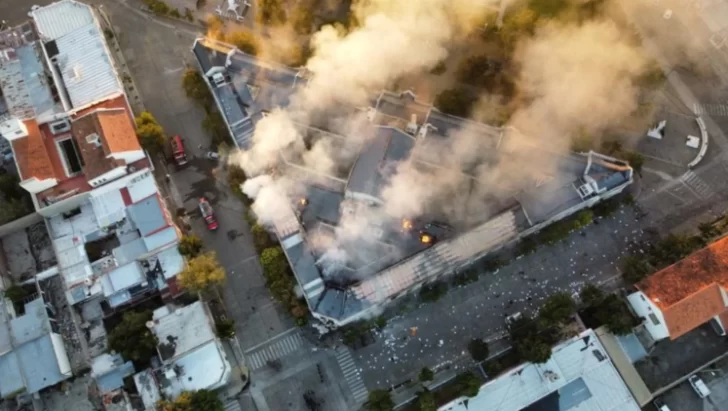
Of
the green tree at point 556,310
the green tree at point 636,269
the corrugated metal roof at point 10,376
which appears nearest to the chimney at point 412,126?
the green tree at point 556,310

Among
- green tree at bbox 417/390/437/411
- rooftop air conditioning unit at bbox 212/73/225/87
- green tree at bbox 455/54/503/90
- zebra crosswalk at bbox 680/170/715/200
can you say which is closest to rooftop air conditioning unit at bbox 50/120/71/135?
rooftop air conditioning unit at bbox 212/73/225/87

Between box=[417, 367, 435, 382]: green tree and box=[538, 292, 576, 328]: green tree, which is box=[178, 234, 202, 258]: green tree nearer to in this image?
box=[417, 367, 435, 382]: green tree

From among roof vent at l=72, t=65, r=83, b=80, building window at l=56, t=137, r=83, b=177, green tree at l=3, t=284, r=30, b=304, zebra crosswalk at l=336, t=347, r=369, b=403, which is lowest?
zebra crosswalk at l=336, t=347, r=369, b=403

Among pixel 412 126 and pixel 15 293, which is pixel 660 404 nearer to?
pixel 412 126

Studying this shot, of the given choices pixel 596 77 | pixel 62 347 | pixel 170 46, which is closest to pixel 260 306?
pixel 62 347

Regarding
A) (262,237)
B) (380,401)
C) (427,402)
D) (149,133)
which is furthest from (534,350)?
(149,133)

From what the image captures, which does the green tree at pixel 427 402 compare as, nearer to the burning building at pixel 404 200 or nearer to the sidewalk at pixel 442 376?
the sidewalk at pixel 442 376
